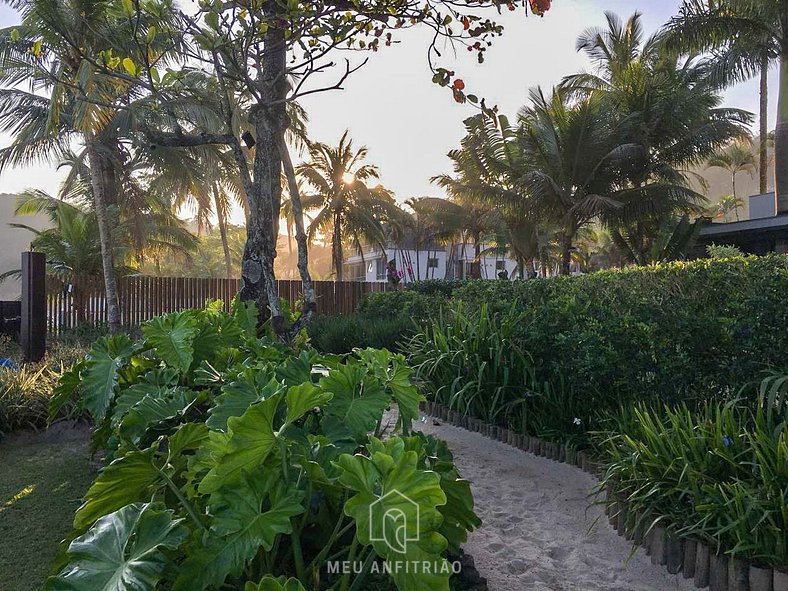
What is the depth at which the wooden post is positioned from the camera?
7.50 m

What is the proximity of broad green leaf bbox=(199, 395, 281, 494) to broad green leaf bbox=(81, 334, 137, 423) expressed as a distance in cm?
189

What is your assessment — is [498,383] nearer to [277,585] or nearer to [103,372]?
[103,372]

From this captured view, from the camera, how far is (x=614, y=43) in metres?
22.7

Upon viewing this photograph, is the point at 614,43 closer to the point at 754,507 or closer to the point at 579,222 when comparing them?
the point at 579,222

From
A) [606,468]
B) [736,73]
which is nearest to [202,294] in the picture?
[606,468]

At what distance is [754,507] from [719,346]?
1.73m

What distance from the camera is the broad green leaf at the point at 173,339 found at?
3309 mm

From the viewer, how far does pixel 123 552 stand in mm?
1545

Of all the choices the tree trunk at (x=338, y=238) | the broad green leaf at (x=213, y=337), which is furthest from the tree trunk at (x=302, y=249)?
the tree trunk at (x=338, y=238)

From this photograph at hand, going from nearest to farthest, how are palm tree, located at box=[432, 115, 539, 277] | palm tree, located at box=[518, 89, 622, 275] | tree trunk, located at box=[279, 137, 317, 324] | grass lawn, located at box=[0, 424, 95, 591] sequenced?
1. grass lawn, located at box=[0, 424, 95, 591]
2. tree trunk, located at box=[279, 137, 317, 324]
3. palm tree, located at box=[518, 89, 622, 275]
4. palm tree, located at box=[432, 115, 539, 277]

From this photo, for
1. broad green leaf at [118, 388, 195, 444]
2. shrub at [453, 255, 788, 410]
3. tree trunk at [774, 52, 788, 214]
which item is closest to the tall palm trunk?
shrub at [453, 255, 788, 410]

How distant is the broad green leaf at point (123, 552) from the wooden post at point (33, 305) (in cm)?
711

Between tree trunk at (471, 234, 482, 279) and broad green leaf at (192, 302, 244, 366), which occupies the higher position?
tree trunk at (471, 234, 482, 279)

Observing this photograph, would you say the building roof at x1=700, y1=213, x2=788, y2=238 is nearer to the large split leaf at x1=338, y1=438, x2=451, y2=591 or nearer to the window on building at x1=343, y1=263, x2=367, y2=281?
the large split leaf at x1=338, y1=438, x2=451, y2=591
